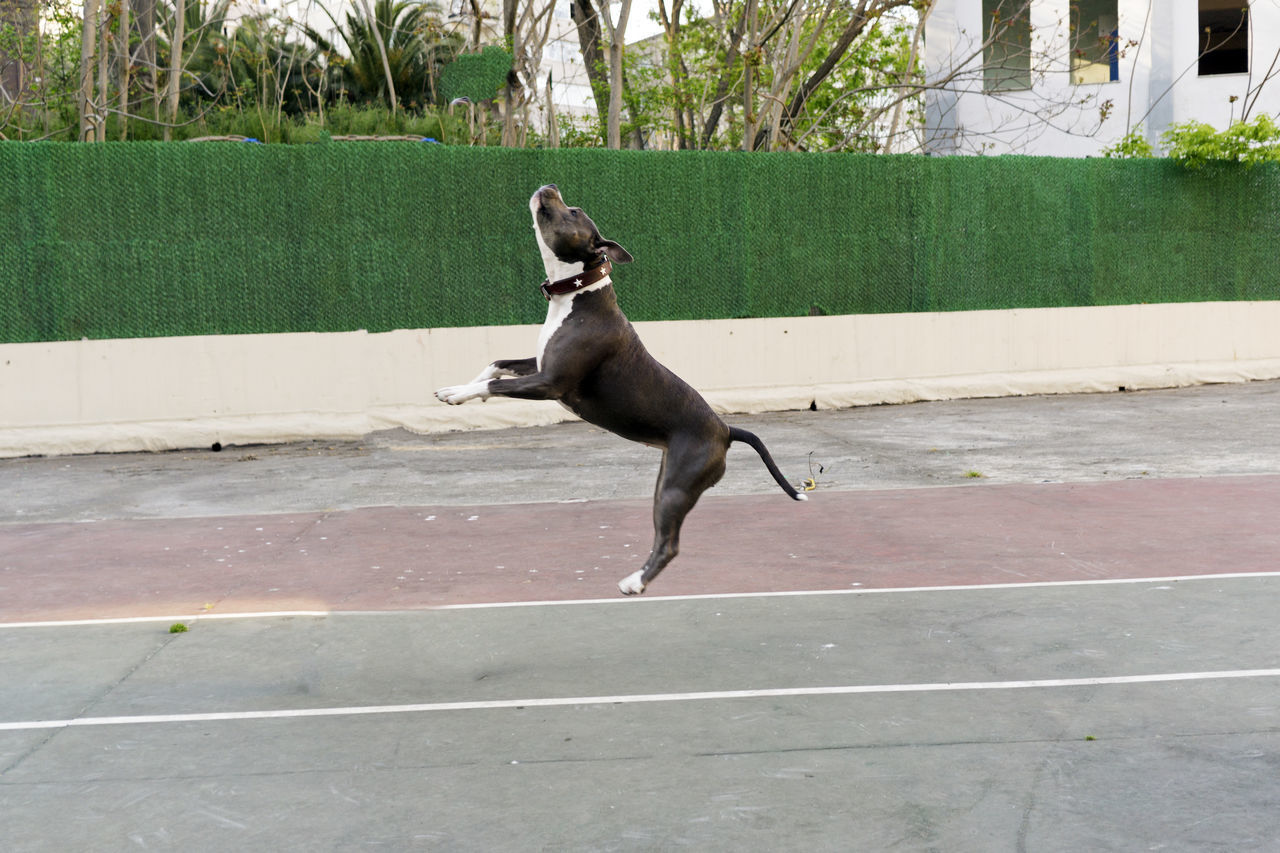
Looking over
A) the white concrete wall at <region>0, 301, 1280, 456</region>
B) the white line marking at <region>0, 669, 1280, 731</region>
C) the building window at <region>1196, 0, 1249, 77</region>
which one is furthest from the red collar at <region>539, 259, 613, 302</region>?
the building window at <region>1196, 0, 1249, 77</region>

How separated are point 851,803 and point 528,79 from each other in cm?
1866

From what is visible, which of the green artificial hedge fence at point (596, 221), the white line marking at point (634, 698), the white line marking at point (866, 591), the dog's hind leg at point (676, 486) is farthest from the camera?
the green artificial hedge fence at point (596, 221)

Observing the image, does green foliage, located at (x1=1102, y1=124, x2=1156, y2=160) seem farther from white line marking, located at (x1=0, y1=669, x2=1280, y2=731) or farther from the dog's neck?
the dog's neck

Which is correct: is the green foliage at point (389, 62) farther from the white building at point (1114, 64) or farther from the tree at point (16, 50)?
the white building at point (1114, 64)

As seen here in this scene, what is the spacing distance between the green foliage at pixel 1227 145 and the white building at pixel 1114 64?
5854mm

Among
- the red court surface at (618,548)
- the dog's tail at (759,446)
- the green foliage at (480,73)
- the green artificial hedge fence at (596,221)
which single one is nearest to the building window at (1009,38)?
the green artificial hedge fence at (596,221)

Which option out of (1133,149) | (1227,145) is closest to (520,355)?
(1227,145)

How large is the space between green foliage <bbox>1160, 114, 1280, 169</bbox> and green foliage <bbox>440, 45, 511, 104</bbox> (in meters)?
11.2

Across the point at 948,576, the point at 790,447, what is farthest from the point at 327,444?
the point at 948,576

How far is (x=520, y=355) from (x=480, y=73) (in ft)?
16.9

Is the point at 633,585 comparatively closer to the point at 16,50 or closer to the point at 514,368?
the point at 514,368

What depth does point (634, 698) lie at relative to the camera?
20.2 ft

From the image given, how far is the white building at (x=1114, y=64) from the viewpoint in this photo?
90.1ft

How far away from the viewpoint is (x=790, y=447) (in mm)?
14883
